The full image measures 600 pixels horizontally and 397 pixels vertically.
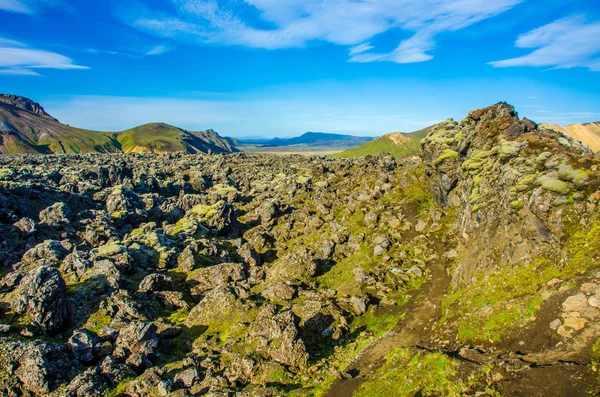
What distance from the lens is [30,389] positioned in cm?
2208

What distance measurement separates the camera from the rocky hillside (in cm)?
1836

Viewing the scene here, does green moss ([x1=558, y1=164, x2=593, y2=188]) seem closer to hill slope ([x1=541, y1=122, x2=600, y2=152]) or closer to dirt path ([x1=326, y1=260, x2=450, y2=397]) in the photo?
dirt path ([x1=326, y1=260, x2=450, y2=397])

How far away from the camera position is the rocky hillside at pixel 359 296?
18.4m

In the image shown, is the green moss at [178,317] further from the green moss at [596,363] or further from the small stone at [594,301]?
the small stone at [594,301]

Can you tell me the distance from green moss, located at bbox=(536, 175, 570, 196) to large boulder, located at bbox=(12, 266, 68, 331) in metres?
42.2

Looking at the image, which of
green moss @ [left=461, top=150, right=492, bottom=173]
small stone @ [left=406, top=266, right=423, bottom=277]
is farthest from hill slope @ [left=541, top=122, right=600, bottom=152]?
small stone @ [left=406, top=266, right=423, bottom=277]

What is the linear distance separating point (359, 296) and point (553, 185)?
18973mm

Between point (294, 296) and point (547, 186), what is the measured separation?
2496 cm

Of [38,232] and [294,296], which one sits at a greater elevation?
[38,232]

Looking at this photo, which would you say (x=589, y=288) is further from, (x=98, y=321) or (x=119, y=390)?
(x=98, y=321)

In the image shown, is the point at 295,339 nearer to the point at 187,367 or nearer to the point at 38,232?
the point at 187,367

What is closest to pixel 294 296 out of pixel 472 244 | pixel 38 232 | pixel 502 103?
pixel 472 244

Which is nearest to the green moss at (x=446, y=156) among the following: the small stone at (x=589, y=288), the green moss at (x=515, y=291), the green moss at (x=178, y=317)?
the green moss at (x=515, y=291)

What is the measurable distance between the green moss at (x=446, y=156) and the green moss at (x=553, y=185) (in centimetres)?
1953
